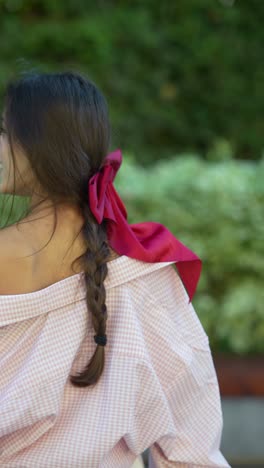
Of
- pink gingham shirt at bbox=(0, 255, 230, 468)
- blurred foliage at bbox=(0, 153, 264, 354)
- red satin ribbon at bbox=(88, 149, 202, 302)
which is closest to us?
pink gingham shirt at bbox=(0, 255, 230, 468)

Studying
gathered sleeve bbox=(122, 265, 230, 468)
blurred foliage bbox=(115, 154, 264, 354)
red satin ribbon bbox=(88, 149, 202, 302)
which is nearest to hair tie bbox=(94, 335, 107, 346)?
gathered sleeve bbox=(122, 265, 230, 468)

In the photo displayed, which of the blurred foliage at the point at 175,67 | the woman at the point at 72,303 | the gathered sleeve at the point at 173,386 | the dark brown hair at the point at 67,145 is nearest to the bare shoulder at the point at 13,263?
the woman at the point at 72,303

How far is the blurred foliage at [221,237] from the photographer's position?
186 inches

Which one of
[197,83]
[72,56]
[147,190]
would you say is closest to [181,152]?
[197,83]

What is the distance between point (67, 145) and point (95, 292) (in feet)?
1.15

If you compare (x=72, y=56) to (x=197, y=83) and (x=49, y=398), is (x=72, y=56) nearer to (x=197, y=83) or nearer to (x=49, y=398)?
(x=197, y=83)

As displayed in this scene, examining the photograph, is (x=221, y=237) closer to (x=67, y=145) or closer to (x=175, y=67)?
(x=67, y=145)

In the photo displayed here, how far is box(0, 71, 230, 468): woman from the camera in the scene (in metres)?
1.98

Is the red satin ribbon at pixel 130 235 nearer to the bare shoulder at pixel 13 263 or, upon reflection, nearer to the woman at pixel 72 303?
the woman at pixel 72 303

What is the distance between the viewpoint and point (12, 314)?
1.97 metres

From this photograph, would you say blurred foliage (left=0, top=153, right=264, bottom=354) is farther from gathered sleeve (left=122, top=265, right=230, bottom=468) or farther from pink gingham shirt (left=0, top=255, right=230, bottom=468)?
pink gingham shirt (left=0, top=255, right=230, bottom=468)

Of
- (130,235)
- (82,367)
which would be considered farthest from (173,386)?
(130,235)

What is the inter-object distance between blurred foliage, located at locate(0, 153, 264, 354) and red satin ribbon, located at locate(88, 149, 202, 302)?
2418 millimetres

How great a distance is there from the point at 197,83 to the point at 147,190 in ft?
11.5
